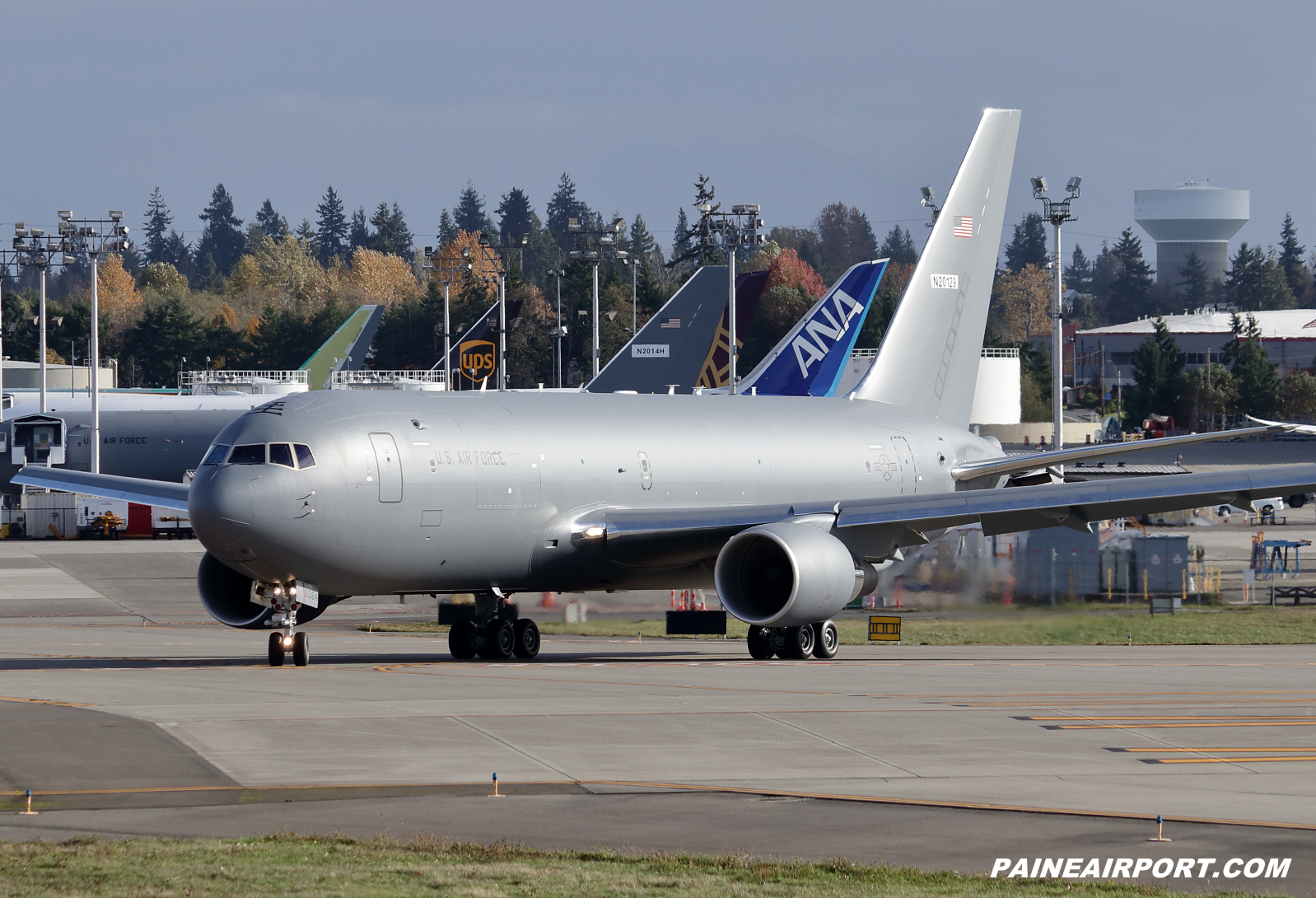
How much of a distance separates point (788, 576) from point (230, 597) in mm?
9604

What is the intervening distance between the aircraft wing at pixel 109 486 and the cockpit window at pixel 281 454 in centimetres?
577

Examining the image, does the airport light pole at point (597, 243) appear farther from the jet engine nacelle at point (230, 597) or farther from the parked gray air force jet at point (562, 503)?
the jet engine nacelle at point (230, 597)

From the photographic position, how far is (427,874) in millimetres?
11617

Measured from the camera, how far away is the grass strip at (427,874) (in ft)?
36.6

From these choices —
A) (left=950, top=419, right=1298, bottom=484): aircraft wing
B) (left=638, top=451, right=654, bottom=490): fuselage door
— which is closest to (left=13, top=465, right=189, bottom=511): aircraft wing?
(left=638, top=451, right=654, bottom=490): fuselage door

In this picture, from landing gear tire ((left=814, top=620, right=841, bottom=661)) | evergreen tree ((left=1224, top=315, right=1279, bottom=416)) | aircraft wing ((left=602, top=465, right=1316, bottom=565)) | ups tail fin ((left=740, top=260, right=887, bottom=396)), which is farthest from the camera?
evergreen tree ((left=1224, top=315, right=1279, bottom=416))

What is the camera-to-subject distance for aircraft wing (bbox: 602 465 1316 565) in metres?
28.9

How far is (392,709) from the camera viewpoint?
20766mm

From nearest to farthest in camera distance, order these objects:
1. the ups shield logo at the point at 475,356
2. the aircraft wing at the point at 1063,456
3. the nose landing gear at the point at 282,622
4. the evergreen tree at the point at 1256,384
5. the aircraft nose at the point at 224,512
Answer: the aircraft nose at the point at 224,512 < the nose landing gear at the point at 282,622 < the aircraft wing at the point at 1063,456 < the ups shield logo at the point at 475,356 < the evergreen tree at the point at 1256,384

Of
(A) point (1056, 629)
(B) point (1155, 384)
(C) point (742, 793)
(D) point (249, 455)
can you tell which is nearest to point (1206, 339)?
(B) point (1155, 384)

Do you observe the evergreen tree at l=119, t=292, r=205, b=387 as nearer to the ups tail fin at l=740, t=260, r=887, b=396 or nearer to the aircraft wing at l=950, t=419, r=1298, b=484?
the ups tail fin at l=740, t=260, r=887, b=396

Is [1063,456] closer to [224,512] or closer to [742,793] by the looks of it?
[224,512]

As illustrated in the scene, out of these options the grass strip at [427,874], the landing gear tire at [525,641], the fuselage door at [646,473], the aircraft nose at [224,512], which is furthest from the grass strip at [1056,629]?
the grass strip at [427,874]

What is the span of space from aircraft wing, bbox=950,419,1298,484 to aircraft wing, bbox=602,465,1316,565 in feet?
4.70
